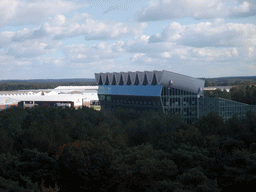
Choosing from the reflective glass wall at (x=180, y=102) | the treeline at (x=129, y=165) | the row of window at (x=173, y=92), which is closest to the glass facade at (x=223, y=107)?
the reflective glass wall at (x=180, y=102)

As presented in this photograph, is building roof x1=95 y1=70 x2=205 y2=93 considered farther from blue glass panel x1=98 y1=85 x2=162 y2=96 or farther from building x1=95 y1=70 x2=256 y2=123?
blue glass panel x1=98 y1=85 x2=162 y2=96

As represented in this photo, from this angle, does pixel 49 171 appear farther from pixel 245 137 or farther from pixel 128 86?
pixel 128 86

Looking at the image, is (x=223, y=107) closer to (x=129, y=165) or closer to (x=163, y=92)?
(x=163, y=92)

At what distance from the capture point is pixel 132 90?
274 ft

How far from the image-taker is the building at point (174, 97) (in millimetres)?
74250

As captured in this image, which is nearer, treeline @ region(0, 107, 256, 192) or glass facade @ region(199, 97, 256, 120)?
treeline @ region(0, 107, 256, 192)

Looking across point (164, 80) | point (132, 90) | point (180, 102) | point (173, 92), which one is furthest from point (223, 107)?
point (132, 90)

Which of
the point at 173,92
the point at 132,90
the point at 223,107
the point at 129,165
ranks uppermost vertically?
the point at 132,90

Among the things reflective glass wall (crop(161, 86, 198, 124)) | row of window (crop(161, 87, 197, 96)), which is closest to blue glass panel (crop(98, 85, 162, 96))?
row of window (crop(161, 87, 197, 96))

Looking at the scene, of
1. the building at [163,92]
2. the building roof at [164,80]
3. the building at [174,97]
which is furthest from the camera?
the building at [163,92]

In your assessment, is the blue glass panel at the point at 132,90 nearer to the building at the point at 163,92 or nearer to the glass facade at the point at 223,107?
the building at the point at 163,92

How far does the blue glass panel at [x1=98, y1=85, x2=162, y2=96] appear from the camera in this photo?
75.6 metres

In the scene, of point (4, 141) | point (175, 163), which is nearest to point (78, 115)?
point (4, 141)

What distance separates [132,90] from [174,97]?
1133 cm
